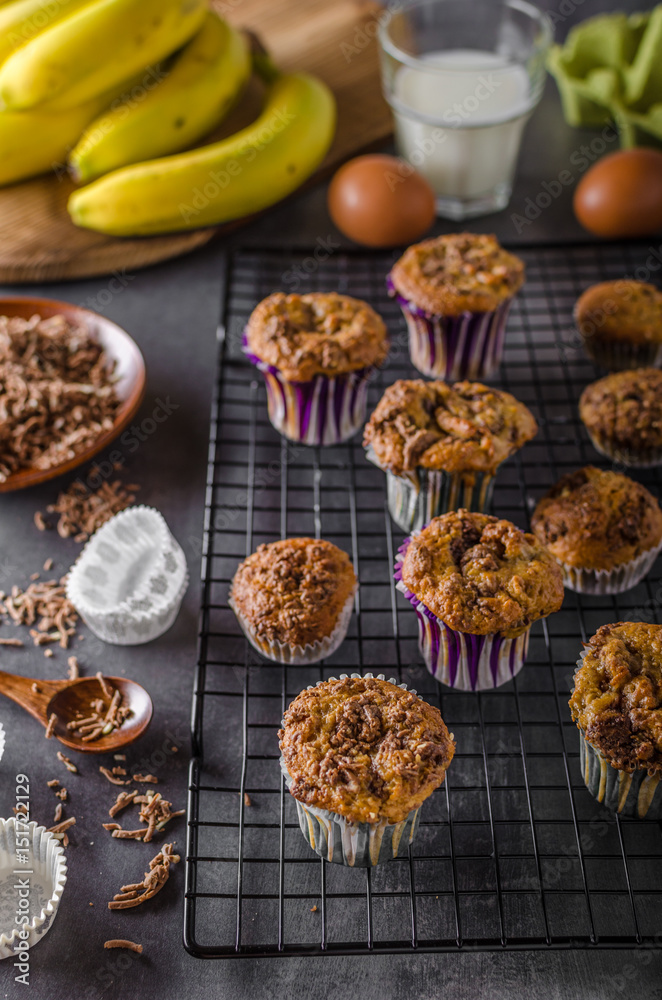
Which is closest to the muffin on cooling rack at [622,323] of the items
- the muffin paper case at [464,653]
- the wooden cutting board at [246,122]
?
the muffin paper case at [464,653]

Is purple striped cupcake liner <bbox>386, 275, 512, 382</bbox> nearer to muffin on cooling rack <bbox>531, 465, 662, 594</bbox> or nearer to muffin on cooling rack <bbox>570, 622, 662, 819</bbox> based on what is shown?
muffin on cooling rack <bbox>531, 465, 662, 594</bbox>

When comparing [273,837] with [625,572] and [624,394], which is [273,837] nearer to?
[625,572]

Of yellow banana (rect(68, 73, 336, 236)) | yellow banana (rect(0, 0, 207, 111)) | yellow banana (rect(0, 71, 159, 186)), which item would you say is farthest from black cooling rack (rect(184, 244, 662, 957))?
yellow banana (rect(0, 71, 159, 186))

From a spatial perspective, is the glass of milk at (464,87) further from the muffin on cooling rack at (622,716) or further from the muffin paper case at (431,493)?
the muffin on cooling rack at (622,716)

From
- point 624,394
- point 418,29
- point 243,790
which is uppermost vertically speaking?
point 418,29

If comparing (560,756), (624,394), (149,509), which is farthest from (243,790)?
(624,394)
